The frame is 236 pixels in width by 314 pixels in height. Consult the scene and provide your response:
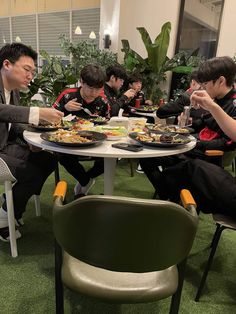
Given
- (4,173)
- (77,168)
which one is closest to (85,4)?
(77,168)

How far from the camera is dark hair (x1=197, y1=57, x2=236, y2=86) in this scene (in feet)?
5.67

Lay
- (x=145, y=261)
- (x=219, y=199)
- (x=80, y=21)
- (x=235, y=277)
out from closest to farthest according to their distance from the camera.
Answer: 1. (x=145, y=261)
2. (x=219, y=199)
3. (x=235, y=277)
4. (x=80, y=21)

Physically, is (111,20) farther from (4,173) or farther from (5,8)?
(4,173)

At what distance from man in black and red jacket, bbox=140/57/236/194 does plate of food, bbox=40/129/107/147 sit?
2.08 feet

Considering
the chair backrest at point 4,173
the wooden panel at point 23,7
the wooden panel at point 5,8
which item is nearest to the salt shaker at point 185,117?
the chair backrest at point 4,173

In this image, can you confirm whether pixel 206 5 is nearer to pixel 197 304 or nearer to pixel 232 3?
pixel 232 3

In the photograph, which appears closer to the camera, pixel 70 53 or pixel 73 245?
pixel 73 245

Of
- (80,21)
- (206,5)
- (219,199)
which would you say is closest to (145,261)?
(219,199)

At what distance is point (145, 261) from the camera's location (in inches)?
32.4

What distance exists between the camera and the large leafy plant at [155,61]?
4.35 meters

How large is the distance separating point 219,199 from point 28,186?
117cm

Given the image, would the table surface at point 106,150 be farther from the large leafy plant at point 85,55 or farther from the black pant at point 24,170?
the large leafy plant at point 85,55

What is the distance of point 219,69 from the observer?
1.73 m

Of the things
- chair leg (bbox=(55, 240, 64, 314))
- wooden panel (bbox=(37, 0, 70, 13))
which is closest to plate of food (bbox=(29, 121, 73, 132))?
chair leg (bbox=(55, 240, 64, 314))
